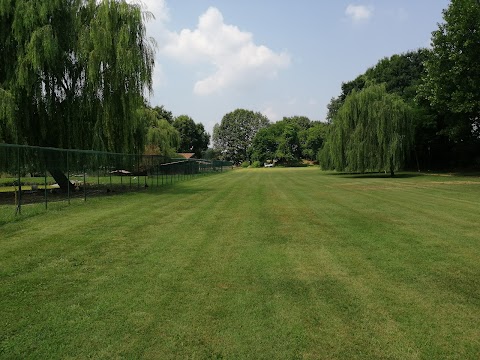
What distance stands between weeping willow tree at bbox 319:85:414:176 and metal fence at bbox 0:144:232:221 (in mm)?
16863

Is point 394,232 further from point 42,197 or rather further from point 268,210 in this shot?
point 42,197

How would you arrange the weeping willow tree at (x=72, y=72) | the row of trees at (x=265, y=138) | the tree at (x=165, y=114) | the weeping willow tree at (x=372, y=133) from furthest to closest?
the row of trees at (x=265, y=138)
the tree at (x=165, y=114)
the weeping willow tree at (x=372, y=133)
the weeping willow tree at (x=72, y=72)

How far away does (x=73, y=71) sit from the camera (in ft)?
56.6

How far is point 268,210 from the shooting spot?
12023 mm

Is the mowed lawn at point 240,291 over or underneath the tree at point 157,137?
underneath

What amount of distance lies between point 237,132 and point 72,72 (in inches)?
4155

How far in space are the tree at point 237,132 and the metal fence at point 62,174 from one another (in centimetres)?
9724

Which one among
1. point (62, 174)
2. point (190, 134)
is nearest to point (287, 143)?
point (190, 134)

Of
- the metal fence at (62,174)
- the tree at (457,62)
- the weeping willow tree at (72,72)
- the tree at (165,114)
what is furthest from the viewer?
the tree at (165,114)

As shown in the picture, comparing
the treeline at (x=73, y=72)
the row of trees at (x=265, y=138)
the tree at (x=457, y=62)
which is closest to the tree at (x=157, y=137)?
the treeline at (x=73, y=72)

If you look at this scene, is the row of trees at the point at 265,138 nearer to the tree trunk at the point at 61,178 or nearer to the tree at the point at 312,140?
the tree at the point at 312,140

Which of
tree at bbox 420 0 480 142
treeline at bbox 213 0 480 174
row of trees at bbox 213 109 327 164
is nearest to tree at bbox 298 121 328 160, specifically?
row of trees at bbox 213 109 327 164

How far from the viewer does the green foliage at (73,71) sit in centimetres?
1518

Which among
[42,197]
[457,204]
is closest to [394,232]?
[457,204]
